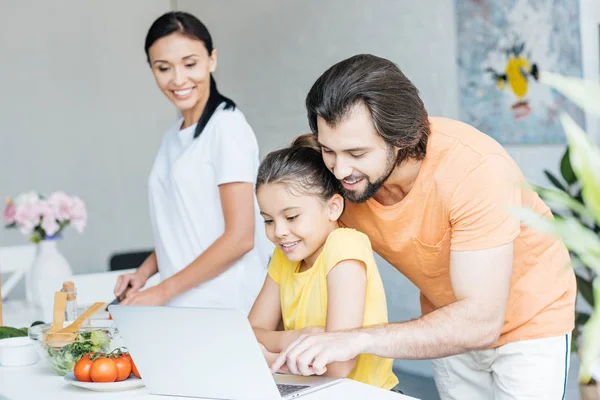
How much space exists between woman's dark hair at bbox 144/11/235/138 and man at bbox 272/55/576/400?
615 mm

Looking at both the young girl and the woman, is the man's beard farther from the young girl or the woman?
the woman

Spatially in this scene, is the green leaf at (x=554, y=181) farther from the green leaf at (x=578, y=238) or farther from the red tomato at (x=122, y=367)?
the green leaf at (x=578, y=238)

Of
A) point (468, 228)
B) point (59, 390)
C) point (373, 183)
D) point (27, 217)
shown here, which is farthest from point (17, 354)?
point (27, 217)

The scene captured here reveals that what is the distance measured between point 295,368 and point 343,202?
1.70 ft

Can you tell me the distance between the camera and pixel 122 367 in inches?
62.1

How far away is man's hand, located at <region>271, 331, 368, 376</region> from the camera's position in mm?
1388

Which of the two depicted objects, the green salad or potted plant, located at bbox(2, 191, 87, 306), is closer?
the green salad

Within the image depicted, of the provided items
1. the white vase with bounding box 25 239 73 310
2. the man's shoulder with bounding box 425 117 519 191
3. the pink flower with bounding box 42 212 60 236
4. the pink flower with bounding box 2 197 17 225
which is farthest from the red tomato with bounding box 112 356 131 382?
the pink flower with bounding box 2 197 17 225

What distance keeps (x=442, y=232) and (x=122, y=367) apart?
0.74 meters

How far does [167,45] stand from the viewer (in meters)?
Answer: 2.23

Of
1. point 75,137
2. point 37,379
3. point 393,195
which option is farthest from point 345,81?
point 75,137

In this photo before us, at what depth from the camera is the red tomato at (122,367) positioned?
158 cm

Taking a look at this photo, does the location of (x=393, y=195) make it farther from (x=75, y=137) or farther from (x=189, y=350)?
(x=75, y=137)

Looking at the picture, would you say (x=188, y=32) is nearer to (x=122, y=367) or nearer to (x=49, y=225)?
(x=122, y=367)
